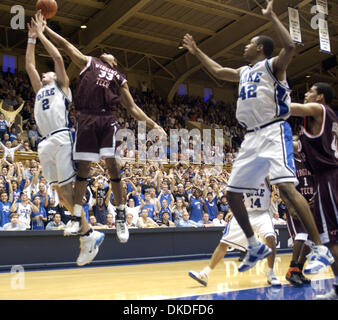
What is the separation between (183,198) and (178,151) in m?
6.50

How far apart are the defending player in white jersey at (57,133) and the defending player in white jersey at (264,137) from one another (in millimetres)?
1857

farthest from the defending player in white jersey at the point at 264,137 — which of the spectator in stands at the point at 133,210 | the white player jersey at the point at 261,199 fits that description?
the spectator in stands at the point at 133,210

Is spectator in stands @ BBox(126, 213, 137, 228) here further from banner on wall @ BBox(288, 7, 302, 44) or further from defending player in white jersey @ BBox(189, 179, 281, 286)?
banner on wall @ BBox(288, 7, 302, 44)

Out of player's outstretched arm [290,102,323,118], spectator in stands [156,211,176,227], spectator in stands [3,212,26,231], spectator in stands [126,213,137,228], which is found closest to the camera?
player's outstretched arm [290,102,323,118]

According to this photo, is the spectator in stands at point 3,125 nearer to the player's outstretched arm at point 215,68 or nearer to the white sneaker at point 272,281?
the player's outstretched arm at point 215,68

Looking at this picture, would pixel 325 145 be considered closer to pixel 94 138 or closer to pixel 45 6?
pixel 94 138

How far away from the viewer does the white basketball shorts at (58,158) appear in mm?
5609

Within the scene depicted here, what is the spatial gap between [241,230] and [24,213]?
18.8 ft

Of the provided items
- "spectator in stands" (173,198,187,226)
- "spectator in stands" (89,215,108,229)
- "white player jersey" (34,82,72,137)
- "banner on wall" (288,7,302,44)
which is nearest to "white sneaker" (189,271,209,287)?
"white player jersey" (34,82,72,137)

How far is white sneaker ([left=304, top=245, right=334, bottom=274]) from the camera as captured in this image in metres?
4.45

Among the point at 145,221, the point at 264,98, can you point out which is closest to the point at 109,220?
the point at 145,221

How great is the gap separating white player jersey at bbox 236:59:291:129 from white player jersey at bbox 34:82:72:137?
7.37 feet

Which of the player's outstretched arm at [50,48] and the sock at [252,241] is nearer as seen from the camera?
the sock at [252,241]
